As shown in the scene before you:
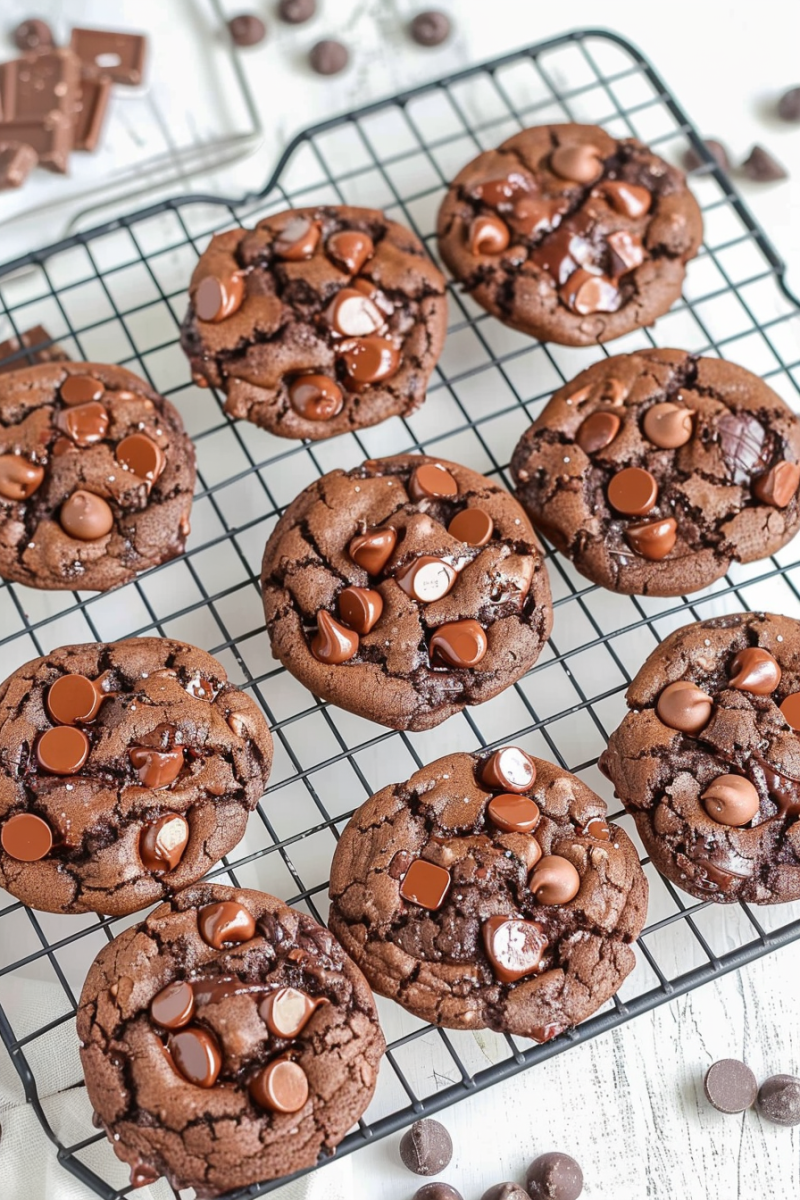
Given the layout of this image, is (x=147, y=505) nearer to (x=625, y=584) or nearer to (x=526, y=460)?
(x=526, y=460)

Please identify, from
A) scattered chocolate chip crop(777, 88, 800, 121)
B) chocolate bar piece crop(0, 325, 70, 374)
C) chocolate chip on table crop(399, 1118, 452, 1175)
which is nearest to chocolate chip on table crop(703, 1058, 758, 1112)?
chocolate chip on table crop(399, 1118, 452, 1175)

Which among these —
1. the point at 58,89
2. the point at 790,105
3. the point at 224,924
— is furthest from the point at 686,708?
the point at 58,89

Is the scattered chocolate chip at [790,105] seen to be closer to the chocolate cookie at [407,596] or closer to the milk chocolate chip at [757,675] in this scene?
the chocolate cookie at [407,596]

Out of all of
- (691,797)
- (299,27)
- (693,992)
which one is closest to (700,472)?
(691,797)

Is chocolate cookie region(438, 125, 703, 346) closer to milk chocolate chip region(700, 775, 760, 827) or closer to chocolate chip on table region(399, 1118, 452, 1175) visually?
milk chocolate chip region(700, 775, 760, 827)

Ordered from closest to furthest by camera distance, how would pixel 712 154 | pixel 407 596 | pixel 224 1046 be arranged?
pixel 224 1046
pixel 407 596
pixel 712 154

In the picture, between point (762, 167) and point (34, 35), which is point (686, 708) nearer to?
point (762, 167)
